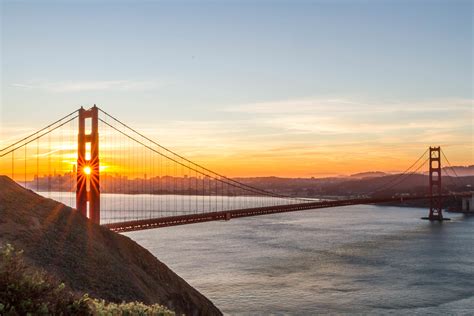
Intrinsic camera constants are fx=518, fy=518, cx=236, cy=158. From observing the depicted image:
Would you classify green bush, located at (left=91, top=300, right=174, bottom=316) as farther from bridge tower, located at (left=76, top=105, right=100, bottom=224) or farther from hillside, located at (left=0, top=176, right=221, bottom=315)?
bridge tower, located at (left=76, top=105, right=100, bottom=224)

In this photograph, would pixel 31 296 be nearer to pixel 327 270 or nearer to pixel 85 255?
pixel 85 255

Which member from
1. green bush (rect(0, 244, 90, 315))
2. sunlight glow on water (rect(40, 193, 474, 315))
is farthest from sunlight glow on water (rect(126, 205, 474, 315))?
green bush (rect(0, 244, 90, 315))

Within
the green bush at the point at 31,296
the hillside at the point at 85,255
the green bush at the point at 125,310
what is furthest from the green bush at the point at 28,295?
the hillside at the point at 85,255

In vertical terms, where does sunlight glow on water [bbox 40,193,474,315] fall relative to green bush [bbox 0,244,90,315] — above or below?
below

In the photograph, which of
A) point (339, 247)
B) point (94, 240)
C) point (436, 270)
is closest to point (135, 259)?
point (94, 240)

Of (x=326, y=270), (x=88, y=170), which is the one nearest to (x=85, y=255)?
(x=88, y=170)

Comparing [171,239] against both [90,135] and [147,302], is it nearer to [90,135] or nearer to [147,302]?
[90,135]
